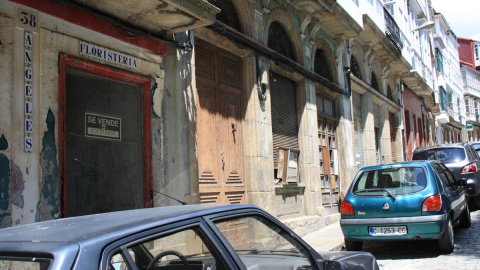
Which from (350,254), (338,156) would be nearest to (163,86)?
(350,254)

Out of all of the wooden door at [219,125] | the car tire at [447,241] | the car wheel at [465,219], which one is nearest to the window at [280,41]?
the wooden door at [219,125]

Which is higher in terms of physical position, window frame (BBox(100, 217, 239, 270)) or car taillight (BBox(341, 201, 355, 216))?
window frame (BBox(100, 217, 239, 270))

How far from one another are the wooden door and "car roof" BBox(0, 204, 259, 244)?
5835 mm

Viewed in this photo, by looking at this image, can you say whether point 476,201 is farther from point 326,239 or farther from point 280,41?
point 280,41

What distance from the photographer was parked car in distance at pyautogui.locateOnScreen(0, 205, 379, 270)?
72.0 inches

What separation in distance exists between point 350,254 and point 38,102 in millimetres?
3945

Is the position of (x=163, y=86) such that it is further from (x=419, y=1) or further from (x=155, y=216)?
(x=419, y=1)

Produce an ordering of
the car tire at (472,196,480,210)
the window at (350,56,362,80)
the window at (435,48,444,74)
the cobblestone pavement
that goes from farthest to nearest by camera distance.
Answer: the window at (435,48,444,74)
the window at (350,56,362,80)
the car tire at (472,196,480,210)
the cobblestone pavement

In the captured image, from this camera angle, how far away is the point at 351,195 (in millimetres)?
7672

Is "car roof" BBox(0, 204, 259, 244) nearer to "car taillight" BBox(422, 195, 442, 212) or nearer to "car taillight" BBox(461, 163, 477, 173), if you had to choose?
"car taillight" BBox(422, 195, 442, 212)

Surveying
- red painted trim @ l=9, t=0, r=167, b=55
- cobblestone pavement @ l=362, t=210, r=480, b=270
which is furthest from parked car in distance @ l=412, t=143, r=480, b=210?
red painted trim @ l=9, t=0, r=167, b=55

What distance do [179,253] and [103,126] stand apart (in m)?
5.12

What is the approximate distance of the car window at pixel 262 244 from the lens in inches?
102

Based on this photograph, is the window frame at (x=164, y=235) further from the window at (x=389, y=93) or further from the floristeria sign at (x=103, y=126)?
the window at (x=389, y=93)
